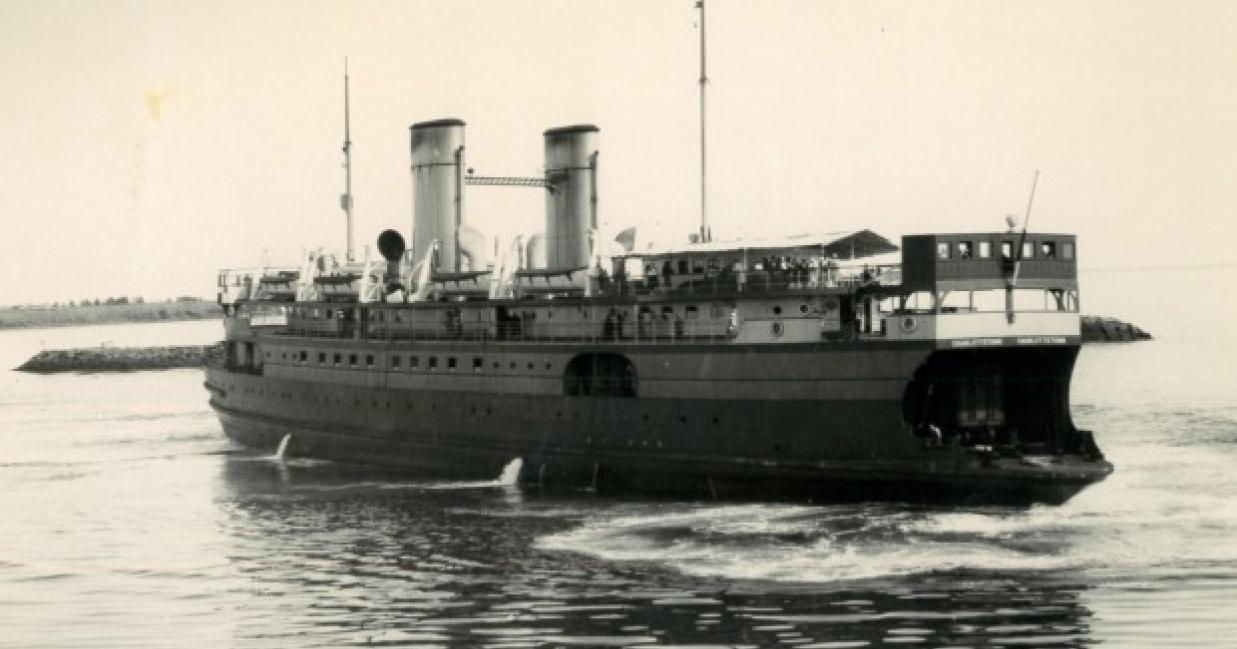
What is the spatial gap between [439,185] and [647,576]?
26.3 metres

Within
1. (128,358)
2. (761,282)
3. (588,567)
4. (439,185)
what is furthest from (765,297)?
(128,358)

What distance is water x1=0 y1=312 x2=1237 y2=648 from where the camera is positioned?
909 inches

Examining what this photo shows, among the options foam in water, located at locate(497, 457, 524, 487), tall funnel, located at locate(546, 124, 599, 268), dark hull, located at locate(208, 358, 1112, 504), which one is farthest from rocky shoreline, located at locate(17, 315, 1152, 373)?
foam in water, located at locate(497, 457, 524, 487)

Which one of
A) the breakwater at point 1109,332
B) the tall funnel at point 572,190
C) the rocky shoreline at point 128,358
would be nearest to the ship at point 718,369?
the tall funnel at point 572,190

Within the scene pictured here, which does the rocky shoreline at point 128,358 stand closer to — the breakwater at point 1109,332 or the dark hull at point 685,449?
the breakwater at point 1109,332

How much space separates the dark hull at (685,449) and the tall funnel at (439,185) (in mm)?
6694

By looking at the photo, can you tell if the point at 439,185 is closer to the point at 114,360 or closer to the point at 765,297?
the point at 765,297

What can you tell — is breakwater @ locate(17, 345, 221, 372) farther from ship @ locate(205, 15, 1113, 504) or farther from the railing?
the railing

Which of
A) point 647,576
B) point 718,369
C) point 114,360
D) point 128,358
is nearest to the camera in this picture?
point 647,576

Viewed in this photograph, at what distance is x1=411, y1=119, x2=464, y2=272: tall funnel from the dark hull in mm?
6694

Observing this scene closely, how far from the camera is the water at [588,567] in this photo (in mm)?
23078

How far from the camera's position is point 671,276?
3841 cm

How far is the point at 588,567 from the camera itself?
27.9m

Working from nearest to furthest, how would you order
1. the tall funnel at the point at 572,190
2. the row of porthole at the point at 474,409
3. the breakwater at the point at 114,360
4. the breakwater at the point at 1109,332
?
the row of porthole at the point at 474,409, the tall funnel at the point at 572,190, the breakwater at the point at 114,360, the breakwater at the point at 1109,332
